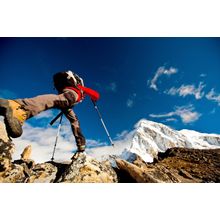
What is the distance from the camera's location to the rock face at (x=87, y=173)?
3.02 metres

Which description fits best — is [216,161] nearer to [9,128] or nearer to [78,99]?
[78,99]

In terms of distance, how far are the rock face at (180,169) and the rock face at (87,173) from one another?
34 centimetres

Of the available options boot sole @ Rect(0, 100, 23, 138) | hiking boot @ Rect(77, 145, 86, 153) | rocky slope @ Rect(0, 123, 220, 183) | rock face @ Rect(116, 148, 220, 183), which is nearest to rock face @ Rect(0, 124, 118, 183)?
rocky slope @ Rect(0, 123, 220, 183)

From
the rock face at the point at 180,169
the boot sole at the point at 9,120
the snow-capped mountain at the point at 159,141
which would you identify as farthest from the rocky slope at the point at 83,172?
the snow-capped mountain at the point at 159,141

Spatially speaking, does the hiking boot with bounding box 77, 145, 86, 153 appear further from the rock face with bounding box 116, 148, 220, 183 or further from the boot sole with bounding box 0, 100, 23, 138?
the boot sole with bounding box 0, 100, 23, 138

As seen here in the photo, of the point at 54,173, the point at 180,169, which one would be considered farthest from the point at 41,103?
the point at 180,169

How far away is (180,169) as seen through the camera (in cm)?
469

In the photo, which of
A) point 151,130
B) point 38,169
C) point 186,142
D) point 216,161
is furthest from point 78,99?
point 151,130

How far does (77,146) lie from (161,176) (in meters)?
1.53

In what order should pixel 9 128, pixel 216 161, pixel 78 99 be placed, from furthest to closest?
pixel 216 161, pixel 78 99, pixel 9 128

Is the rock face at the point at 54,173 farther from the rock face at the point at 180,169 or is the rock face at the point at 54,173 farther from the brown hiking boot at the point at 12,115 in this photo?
the brown hiking boot at the point at 12,115

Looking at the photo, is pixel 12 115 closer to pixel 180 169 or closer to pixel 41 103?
pixel 41 103

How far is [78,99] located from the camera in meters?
3.39

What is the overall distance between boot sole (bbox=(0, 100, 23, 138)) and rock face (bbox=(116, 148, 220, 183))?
1.75 m
